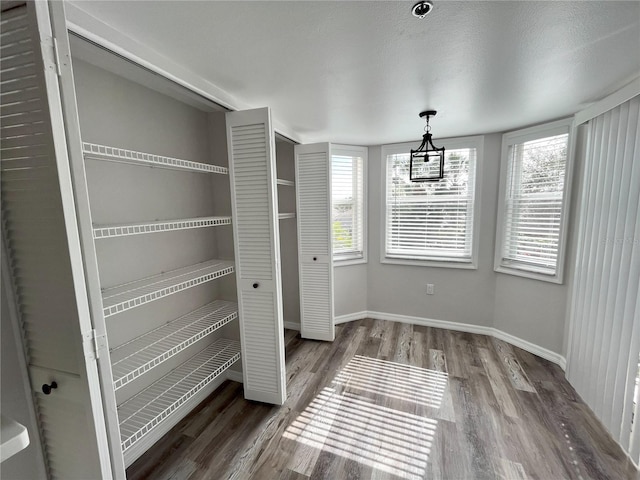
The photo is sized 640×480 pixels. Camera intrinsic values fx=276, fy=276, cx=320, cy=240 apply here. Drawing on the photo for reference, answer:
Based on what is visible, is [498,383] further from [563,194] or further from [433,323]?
[563,194]

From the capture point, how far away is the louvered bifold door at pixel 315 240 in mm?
2906

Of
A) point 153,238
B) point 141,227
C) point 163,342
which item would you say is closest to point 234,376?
point 163,342

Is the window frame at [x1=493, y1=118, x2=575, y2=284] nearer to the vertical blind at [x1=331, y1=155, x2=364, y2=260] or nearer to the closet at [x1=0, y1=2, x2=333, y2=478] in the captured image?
the vertical blind at [x1=331, y1=155, x2=364, y2=260]

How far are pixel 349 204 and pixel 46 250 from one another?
302cm

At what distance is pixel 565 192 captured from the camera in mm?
2494

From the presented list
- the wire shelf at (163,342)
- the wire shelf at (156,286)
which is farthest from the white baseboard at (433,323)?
the wire shelf at (156,286)

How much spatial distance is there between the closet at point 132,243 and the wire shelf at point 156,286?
13mm

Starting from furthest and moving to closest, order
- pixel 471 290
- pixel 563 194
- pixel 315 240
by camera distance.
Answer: pixel 471 290 → pixel 315 240 → pixel 563 194

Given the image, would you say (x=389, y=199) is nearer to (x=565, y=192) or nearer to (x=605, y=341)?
(x=565, y=192)

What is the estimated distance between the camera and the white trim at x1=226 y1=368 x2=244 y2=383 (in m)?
2.42

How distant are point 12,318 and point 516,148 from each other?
3.83 m

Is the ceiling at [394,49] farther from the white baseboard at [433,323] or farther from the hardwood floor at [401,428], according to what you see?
the white baseboard at [433,323]

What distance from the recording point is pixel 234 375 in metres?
2.43

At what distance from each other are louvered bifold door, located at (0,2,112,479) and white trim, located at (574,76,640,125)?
2.71m
